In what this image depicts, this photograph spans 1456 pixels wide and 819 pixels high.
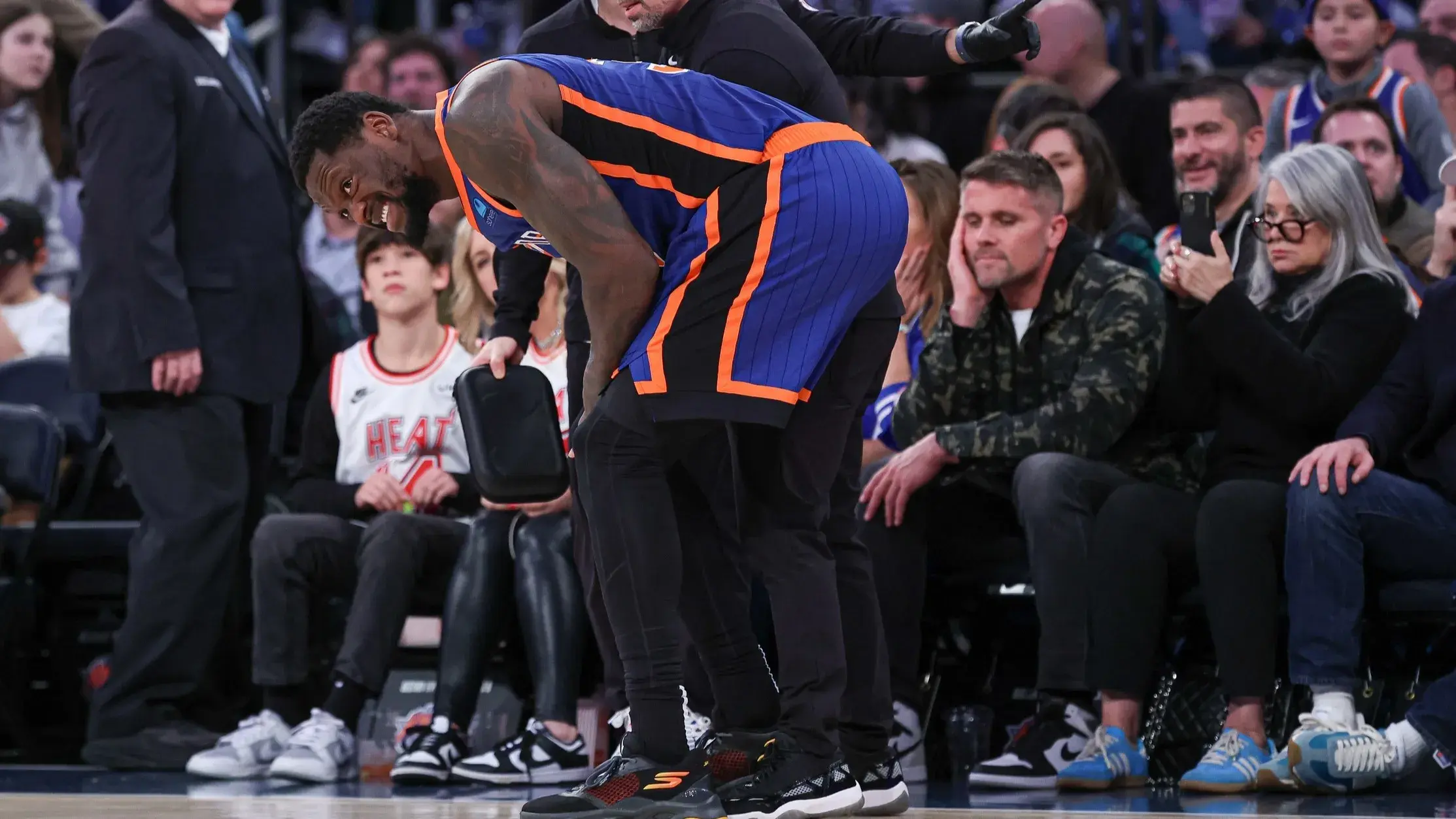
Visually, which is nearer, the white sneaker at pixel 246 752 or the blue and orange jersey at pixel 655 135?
the blue and orange jersey at pixel 655 135

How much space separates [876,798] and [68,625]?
3.06 metres

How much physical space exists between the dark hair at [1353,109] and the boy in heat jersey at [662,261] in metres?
2.60

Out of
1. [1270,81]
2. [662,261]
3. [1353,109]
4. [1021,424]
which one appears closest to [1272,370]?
[1021,424]

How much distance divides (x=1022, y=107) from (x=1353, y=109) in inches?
40.2

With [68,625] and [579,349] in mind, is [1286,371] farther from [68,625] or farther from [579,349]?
[68,625]

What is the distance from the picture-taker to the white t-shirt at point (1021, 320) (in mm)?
4434

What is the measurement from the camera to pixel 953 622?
15.1 feet

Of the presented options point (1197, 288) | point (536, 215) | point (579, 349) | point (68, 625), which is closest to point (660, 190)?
point (536, 215)

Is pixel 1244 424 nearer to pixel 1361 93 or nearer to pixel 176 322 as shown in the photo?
pixel 1361 93

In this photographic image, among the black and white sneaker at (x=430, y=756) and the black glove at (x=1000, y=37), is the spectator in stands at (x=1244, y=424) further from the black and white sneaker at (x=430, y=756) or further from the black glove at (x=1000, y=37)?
the black and white sneaker at (x=430, y=756)

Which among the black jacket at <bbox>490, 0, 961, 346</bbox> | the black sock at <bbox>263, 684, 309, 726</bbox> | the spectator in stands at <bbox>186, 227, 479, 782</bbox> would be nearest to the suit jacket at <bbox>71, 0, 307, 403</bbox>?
the spectator in stands at <bbox>186, 227, 479, 782</bbox>

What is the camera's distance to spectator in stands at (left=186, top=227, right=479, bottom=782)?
4.55 m

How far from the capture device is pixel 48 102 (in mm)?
6227

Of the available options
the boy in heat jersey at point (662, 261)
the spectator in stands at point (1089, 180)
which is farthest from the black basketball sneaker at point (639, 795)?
the spectator in stands at point (1089, 180)
